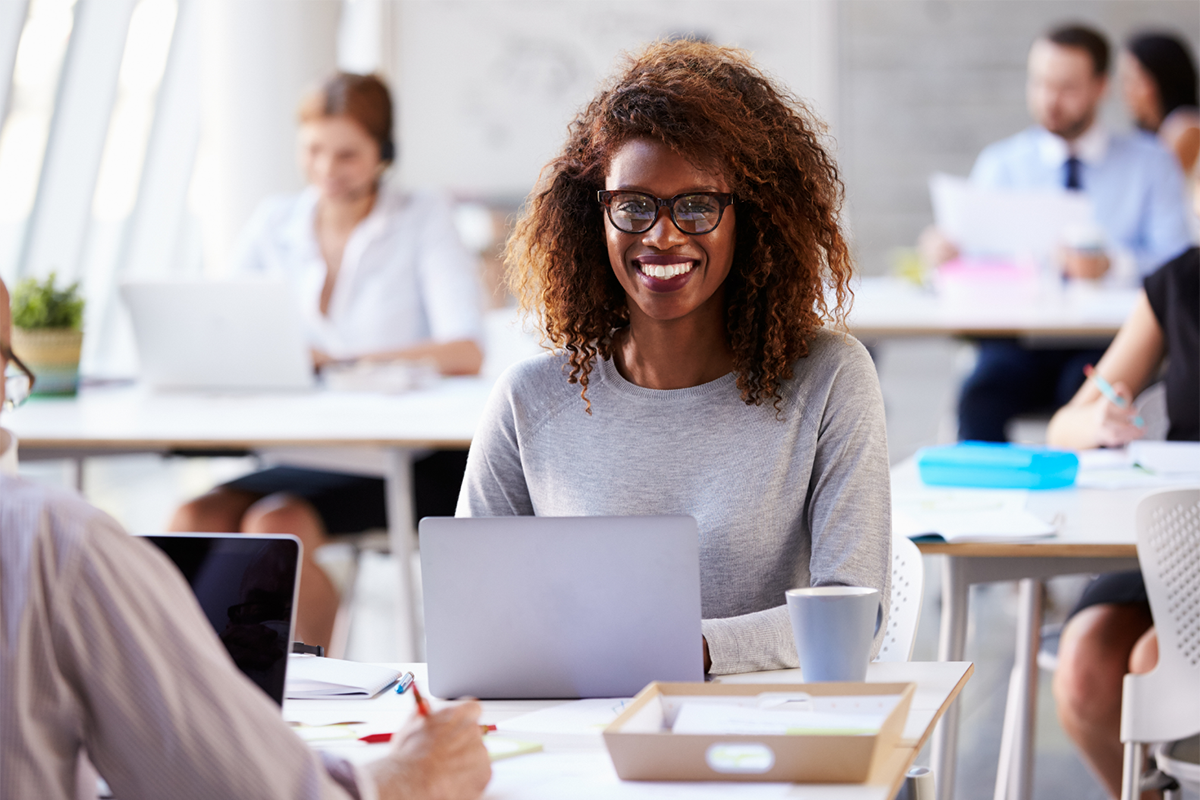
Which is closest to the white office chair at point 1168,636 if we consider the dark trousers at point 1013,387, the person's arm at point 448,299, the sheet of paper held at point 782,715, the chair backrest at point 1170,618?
the chair backrest at point 1170,618

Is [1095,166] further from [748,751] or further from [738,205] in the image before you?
[748,751]

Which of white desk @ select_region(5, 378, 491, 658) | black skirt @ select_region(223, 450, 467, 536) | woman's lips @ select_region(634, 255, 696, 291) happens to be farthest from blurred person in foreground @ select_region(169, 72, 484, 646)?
woman's lips @ select_region(634, 255, 696, 291)

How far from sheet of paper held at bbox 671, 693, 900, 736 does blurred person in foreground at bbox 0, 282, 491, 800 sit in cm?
33

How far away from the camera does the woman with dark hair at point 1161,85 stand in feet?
17.8

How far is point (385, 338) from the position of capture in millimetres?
3430

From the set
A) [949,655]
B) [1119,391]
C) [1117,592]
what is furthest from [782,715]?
[1119,391]

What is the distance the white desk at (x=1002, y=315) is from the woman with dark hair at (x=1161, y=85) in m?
1.46

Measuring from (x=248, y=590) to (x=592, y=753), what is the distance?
32 centimetres

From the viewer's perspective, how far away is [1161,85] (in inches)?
215

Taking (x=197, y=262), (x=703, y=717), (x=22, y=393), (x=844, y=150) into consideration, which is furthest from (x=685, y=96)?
(x=197, y=262)

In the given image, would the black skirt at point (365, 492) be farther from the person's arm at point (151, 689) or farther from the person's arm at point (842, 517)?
the person's arm at point (151, 689)

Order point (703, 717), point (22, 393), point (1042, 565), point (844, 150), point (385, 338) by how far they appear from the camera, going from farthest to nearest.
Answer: point (844, 150), point (385, 338), point (22, 393), point (1042, 565), point (703, 717)

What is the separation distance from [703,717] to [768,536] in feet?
1.59

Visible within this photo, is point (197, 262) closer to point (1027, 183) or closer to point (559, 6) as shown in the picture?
point (559, 6)
